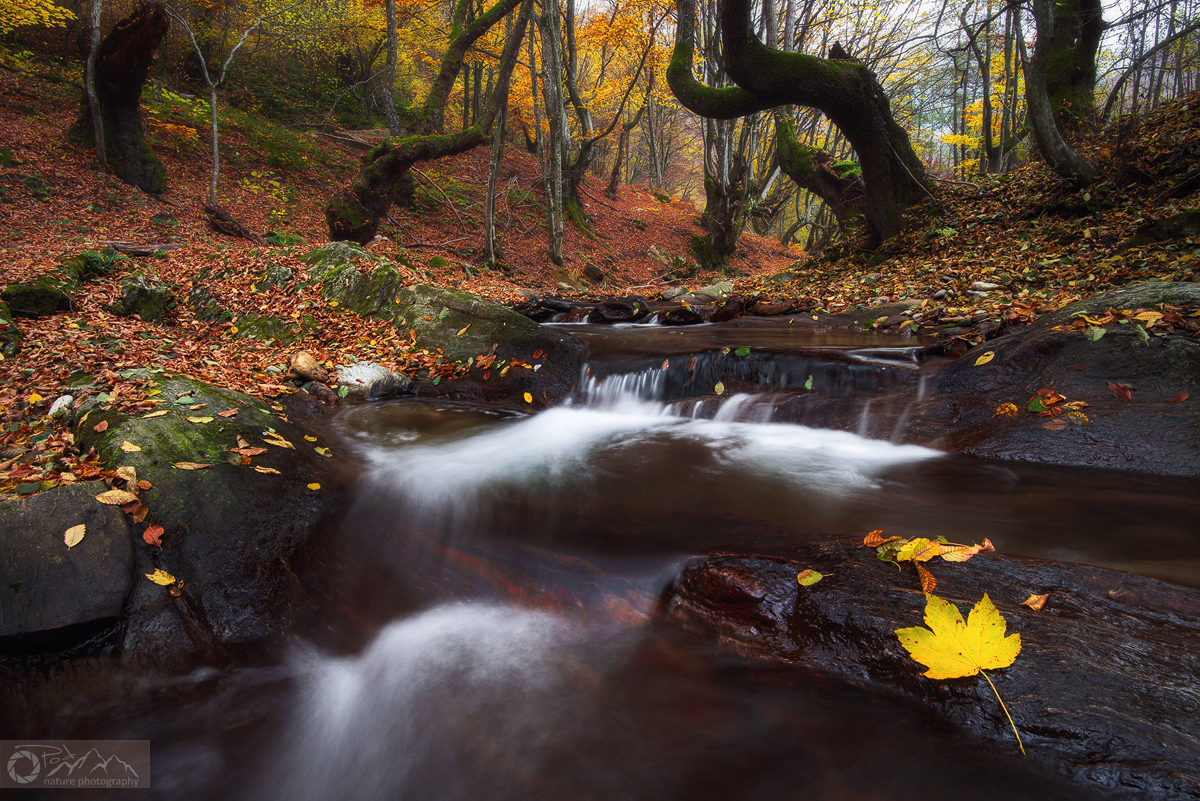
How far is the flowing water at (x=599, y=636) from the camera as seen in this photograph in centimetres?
166

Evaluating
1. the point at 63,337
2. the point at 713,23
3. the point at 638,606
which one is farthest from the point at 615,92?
the point at 638,606

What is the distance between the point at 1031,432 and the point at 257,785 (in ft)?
14.5

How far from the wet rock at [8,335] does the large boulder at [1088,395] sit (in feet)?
24.8

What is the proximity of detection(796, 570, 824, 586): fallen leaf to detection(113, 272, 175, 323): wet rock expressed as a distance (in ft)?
26.0

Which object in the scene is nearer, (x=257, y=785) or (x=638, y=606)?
(x=257, y=785)

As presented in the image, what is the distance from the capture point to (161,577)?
91.0 inches

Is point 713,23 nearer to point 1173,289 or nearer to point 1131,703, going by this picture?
point 1173,289

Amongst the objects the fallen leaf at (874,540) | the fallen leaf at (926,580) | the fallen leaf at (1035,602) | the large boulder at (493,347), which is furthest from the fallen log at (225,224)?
the fallen leaf at (1035,602)

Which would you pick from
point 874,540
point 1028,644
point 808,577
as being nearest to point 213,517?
point 808,577

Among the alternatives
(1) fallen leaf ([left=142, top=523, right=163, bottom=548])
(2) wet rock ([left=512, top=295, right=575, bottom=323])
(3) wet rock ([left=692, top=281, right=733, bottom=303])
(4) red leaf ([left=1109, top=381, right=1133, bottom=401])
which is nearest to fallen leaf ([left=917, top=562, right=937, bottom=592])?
(4) red leaf ([left=1109, top=381, right=1133, bottom=401])

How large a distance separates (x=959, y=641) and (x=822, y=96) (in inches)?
396

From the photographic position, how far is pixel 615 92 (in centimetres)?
2312

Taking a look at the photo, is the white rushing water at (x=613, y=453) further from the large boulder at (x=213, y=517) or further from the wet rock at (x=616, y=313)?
the wet rock at (x=616, y=313)

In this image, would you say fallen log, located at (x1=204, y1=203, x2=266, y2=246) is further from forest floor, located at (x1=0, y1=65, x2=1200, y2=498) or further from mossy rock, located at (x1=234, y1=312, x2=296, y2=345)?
mossy rock, located at (x1=234, y1=312, x2=296, y2=345)
